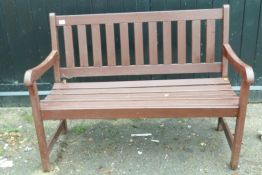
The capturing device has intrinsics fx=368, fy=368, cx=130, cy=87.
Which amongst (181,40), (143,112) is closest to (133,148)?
(143,112)

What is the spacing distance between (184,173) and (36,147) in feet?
4.50

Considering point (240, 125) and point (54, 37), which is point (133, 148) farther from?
point (54, 37)

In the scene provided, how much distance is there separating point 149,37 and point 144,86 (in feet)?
1.43

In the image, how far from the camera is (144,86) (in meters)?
3.20

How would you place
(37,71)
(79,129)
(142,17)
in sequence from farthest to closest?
(79,129) < (142,17) < (37,71)

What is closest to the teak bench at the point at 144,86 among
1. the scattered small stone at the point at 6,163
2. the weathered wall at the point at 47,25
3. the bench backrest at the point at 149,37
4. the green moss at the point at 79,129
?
the bench backrest at the point at 149,37

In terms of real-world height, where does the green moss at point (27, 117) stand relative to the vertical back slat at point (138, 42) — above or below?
below

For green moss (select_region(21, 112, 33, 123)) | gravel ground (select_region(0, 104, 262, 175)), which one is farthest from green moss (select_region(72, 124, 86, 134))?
green moss (select_region(21, 112, 33, 123))

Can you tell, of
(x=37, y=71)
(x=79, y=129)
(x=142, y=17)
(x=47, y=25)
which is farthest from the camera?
(x=47, y=25)

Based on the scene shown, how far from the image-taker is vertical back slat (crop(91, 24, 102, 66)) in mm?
3234

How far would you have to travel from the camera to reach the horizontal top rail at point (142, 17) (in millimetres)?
3158

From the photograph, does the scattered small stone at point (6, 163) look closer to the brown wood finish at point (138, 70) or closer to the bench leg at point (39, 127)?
the bench leg at point (39, 127)

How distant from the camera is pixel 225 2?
3.67 metres

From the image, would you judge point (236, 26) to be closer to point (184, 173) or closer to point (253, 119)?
point (253, 119)
